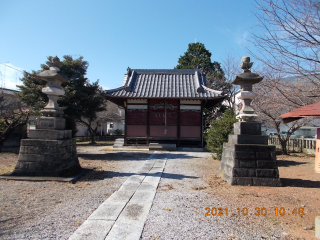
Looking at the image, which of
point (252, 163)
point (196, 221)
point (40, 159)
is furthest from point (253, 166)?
point (40, 159)

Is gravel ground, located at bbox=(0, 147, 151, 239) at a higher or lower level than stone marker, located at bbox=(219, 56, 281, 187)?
lower

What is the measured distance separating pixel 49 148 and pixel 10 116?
23.2 ft

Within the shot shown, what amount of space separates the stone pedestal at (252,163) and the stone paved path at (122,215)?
2151mm

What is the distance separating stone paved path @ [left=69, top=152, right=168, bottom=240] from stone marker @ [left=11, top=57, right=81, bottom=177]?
212cm

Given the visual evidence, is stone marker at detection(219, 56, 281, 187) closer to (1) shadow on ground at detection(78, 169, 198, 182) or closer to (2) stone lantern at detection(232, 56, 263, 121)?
(2) stone lantern at detection(232, 56, 263, 121)

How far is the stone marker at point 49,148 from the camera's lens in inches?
235

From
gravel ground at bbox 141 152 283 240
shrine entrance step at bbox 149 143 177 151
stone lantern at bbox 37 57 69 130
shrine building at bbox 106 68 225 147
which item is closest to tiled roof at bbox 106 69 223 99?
shrine building at bbox 106 68 225 147

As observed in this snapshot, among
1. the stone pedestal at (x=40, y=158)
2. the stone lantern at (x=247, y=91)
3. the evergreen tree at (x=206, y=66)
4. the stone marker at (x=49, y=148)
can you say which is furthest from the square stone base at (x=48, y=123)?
the evergreen tree at (x=206, y=66)

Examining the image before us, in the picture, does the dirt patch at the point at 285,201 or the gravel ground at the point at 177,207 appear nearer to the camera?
the gravel ground at the point at 177,207

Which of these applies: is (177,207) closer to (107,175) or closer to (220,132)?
(107,175)

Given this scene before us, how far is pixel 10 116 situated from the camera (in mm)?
11117

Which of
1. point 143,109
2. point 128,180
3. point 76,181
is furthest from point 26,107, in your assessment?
point 128,180

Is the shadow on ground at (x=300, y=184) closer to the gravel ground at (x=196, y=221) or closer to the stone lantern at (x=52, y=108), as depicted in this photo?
the gravel ground at (x=196, y=221)

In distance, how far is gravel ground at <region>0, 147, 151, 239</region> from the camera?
2.96 m
